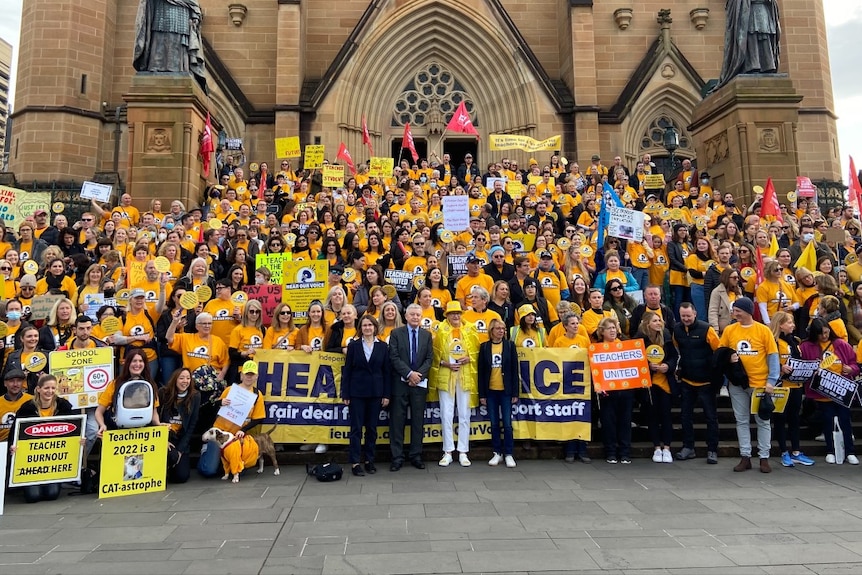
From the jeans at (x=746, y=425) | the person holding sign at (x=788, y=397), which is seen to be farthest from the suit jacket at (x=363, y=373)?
the person holding sign at (x=788, y=397)

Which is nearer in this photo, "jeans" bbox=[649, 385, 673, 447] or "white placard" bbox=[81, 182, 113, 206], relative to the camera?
"jeans" bbox=[649, 385, 673, 447]

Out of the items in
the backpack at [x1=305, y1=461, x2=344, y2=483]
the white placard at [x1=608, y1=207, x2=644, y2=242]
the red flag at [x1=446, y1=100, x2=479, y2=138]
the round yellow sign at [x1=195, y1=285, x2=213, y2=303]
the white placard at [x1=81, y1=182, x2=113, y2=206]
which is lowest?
the backpack at [x1=305, y1=461, x2=344, y2=483]

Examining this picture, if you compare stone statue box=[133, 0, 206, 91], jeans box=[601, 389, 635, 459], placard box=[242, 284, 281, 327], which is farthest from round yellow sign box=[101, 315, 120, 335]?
stone statue box=[133, 0, 206, 91]

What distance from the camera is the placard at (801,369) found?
695 centimetres

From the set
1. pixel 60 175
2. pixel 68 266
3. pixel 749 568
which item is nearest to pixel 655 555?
pixel 749 568

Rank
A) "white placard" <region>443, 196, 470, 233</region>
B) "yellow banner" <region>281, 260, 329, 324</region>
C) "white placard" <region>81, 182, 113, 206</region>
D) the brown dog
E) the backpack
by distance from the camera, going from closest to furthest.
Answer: the backpack → the brown dog → "yellow banner" <region>281, 260, 329, 324</region> → "white placard" <region>443, 196, 470, 233</region> → "white placard" <region>81, 182, 113, 206</region>

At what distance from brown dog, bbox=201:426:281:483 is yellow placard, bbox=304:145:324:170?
1066 cm

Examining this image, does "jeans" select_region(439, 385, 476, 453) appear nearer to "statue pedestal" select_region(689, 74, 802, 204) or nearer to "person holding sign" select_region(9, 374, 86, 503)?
"person holding sign" select_region(9, 374, 86, 503)

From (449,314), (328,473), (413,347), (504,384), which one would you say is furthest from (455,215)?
(328,473)

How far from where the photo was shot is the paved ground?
397 cm

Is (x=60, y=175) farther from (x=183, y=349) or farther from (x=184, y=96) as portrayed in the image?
(x=183, y=349)

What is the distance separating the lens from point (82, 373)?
6.43 metres

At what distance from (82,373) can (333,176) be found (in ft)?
31.1

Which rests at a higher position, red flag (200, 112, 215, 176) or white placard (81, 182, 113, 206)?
red flag (200, 112, 215, 176)
